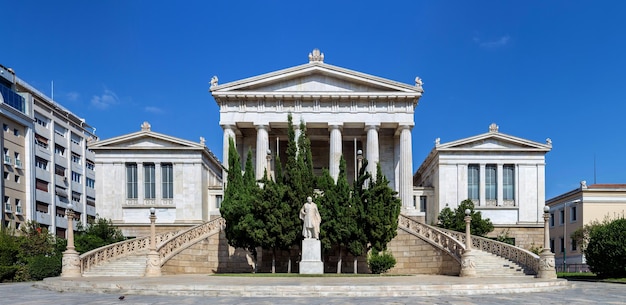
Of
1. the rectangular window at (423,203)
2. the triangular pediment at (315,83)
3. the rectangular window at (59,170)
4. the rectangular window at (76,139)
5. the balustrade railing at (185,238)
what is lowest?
the balustrade railing at (185,238)

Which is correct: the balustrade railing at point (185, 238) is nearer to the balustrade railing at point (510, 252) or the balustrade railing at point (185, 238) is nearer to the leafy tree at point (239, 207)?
the leafy tree at point (239, 207)

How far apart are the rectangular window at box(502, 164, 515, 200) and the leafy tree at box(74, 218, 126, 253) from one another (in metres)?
33.0

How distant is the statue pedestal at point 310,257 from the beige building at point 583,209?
115 feet

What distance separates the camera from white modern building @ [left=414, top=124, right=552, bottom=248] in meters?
50.6

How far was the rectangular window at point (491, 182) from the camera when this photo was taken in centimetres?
5112

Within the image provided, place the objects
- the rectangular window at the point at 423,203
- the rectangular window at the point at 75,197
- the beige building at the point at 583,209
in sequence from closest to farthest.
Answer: the rectangular window at the point at 423,203 → the beige building at the point at 583,209 → the rectangular window at the point at 75,197

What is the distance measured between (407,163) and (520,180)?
440 inches

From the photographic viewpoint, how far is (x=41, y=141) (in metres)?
65.9

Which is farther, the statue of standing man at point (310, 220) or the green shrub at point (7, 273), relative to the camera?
the green shrub at point (7, 273)

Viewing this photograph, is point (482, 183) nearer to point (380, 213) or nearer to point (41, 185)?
point (380, 213)

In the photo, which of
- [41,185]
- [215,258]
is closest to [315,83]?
[215,258]

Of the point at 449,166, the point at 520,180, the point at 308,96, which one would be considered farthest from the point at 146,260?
the point at 520,180

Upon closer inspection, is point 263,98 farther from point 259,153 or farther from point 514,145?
point 514,145

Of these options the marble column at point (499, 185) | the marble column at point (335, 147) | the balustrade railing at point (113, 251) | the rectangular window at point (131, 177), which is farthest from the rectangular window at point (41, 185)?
the marble column at point (499, 185)
